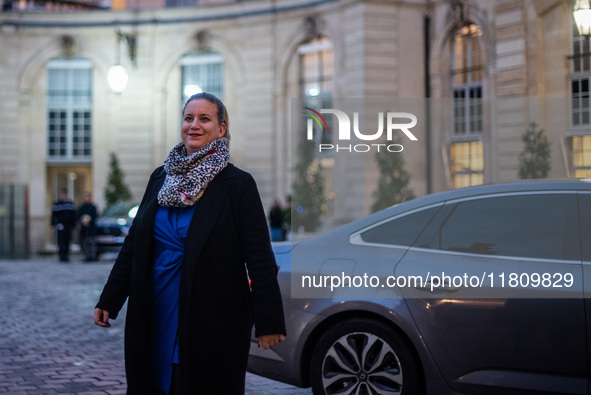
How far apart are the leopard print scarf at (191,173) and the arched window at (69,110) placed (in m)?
27.6

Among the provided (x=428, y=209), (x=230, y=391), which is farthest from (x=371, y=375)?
(x=230, y=391)

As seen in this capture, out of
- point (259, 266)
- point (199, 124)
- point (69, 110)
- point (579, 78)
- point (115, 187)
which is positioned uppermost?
point (69, 110)

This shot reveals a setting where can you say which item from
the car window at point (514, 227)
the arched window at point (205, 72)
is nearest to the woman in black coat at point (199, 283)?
the car window at point (514, 227)

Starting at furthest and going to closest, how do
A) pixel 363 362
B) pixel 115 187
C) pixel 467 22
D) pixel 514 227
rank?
pixel 115 187, pixel 467 22, pixel 363 362, pixel 514 227

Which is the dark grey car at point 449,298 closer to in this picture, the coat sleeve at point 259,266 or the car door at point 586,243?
the car door at point 586,243

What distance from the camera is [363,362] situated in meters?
4.84

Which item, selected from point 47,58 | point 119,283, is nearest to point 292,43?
point 47,58

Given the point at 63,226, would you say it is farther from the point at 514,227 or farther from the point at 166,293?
the point at 166,293

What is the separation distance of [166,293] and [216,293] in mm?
246

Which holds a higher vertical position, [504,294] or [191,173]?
[191,173]

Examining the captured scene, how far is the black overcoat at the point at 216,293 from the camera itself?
3387 mm

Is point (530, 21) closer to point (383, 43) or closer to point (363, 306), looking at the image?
point (383, 43)

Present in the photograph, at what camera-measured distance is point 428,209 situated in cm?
501

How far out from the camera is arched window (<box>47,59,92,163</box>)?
1177 inches
